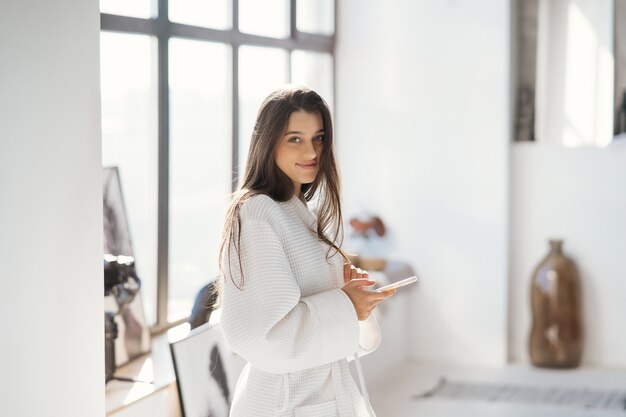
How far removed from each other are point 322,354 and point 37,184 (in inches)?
31.4

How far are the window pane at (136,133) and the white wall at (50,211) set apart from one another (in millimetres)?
1375

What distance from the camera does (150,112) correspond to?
4.03 meters

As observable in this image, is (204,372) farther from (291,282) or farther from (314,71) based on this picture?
(314,71)

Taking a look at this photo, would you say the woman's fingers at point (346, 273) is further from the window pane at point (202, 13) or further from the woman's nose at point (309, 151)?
the window pane at point (202, 13)

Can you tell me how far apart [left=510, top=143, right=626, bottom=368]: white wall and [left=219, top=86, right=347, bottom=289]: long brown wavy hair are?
3.45 metres

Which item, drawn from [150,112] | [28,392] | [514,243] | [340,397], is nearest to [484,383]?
[514,243]

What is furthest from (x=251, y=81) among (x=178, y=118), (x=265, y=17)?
(x=178, y=118)

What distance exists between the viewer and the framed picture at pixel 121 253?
3.59 m

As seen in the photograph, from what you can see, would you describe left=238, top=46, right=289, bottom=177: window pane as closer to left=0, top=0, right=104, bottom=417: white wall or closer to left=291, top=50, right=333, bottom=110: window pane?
left=291, top=50, right=333, bottom=110: window pane

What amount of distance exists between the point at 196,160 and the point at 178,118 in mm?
264

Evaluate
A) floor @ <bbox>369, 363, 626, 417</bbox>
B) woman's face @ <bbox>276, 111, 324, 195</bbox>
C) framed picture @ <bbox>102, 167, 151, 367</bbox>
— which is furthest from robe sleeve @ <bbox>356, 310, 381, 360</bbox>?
floor @ <bbox>369, 363, 626, 417</bbox>

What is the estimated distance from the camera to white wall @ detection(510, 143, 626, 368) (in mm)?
5418

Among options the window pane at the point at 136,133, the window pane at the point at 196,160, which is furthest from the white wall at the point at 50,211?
the window pane at the point at 196,160

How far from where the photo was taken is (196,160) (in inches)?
171
